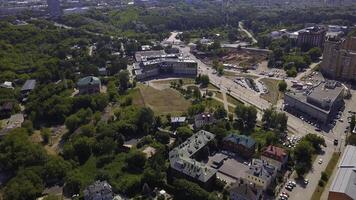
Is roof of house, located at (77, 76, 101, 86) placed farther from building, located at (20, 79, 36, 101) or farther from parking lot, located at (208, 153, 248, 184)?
parking lot, located at (208, 153, 248, 184)

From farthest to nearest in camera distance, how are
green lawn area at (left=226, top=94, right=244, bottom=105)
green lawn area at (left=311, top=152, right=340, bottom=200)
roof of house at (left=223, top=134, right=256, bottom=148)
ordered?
green lawn area at (left=226, top=94, right=244, bottom=105), roof of house at (left=223, top=134, right=256, bottom=148), green lawn area at (left=311, top=152, right=340, bottom=200)

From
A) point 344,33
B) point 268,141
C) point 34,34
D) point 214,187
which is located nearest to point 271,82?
point 268,141

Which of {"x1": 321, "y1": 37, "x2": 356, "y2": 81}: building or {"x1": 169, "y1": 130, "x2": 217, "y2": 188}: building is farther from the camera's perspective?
{"x1": 321, "y1": 37, "x2": 356, "y2": 81}: building

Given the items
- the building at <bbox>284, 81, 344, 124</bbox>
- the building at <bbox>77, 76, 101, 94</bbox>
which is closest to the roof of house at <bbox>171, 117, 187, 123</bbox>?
the building at <bbox>284, 81, 344, 124</bbox>

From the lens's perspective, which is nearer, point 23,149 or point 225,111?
point 23,149

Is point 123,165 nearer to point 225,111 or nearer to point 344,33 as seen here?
point 225,111

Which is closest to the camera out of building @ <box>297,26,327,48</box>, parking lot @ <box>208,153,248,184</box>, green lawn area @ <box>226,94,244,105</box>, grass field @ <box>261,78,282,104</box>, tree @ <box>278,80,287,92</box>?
parking lot @ <box>208,153,248,184</box>
